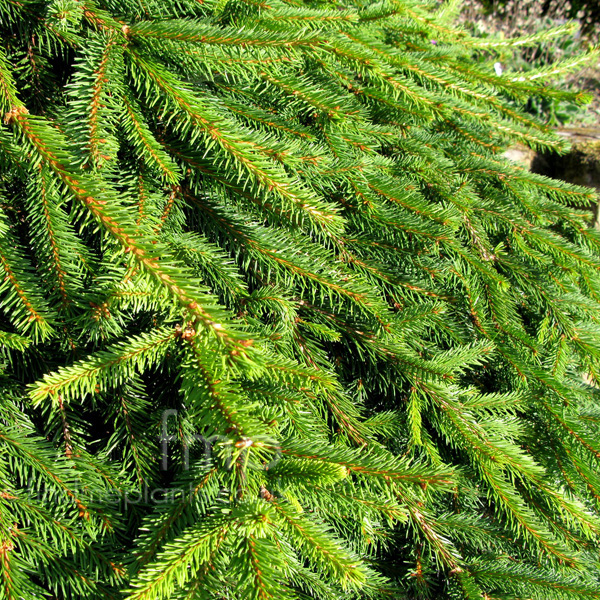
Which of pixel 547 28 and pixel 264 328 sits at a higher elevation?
pixel 547 28

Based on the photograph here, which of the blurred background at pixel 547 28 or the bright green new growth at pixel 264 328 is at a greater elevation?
the blurred background at pixel 547 28

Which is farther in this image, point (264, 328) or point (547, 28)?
point (547, 28)

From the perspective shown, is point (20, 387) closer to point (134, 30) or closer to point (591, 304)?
point (134, 30)

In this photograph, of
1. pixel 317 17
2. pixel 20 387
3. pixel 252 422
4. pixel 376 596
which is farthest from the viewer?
pixel 317 17

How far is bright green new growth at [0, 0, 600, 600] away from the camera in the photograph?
34.8 inches

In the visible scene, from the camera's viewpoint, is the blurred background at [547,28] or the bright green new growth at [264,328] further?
the blurred background at [547,28]

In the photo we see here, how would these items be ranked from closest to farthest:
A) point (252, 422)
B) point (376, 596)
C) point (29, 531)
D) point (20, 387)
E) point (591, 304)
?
point (252, 422)
point (29, 531)
point (20, 387)
point (376, 596)
point (591, 304)

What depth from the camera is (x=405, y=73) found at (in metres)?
1.72

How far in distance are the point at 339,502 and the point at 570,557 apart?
70 centimetres

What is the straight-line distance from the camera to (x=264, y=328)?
1.23 m

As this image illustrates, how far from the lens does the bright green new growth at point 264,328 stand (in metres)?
0.88

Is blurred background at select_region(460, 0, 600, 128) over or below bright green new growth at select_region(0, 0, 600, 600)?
over

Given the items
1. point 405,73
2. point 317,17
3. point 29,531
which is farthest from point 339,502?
point 405,73

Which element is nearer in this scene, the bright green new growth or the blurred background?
the bright green new growth
